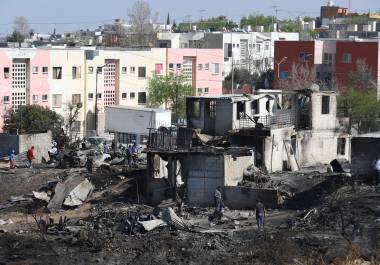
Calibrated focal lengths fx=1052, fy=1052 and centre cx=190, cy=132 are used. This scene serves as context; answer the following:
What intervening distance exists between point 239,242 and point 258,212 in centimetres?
156

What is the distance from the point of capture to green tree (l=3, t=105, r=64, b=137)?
54647 millimetres

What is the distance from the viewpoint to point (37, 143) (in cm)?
4522

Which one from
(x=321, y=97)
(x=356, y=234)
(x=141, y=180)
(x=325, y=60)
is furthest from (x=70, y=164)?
(x=325, y=60)

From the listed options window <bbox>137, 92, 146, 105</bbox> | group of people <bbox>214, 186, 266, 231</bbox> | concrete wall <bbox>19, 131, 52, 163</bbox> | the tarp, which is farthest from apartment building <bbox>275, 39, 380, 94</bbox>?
group of people <bbox>214, 186, 266, 231</bbox>

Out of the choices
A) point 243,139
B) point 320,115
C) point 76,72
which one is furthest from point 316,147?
point 76,72

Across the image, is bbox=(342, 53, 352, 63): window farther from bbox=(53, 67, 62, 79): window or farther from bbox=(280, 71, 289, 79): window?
bbox=(53, 67, 62, 79): window

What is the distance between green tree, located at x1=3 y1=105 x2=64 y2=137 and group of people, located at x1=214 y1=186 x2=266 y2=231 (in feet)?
77.4

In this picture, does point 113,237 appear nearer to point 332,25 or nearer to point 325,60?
point 325,60

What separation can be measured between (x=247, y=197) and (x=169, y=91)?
36.2 meters

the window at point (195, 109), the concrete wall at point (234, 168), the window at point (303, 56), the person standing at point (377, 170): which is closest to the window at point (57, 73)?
the window at point (303, 56)

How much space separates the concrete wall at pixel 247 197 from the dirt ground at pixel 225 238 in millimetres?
552

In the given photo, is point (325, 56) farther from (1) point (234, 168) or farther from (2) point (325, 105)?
(1) point (234, 168)

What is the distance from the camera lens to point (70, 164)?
134 ft

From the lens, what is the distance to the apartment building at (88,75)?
63031 millimetres
